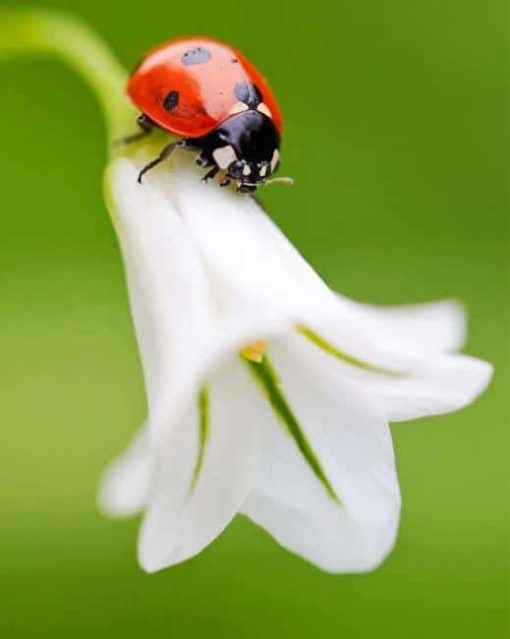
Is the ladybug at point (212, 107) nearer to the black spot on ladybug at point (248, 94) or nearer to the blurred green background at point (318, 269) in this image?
the black spot on ladybug at point (248, 94)

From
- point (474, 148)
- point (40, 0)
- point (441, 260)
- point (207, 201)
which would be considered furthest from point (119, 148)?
point (474, 148)

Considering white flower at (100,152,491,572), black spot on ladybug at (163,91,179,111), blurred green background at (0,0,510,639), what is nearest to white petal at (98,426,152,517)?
white flower at (100,152,491,572)

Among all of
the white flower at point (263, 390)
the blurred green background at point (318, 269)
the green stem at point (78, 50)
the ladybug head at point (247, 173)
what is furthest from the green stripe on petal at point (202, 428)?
the blurred green background at point (318, 269)

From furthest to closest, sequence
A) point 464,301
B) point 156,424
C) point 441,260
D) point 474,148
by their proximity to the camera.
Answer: point 474,148 → point 441,260 → point 464,301 → point 156,424

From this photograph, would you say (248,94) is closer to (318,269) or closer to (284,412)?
(284,412)

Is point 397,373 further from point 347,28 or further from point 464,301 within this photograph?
point 347,28

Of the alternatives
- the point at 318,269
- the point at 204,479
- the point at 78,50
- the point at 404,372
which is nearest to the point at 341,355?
the point at 404,372
